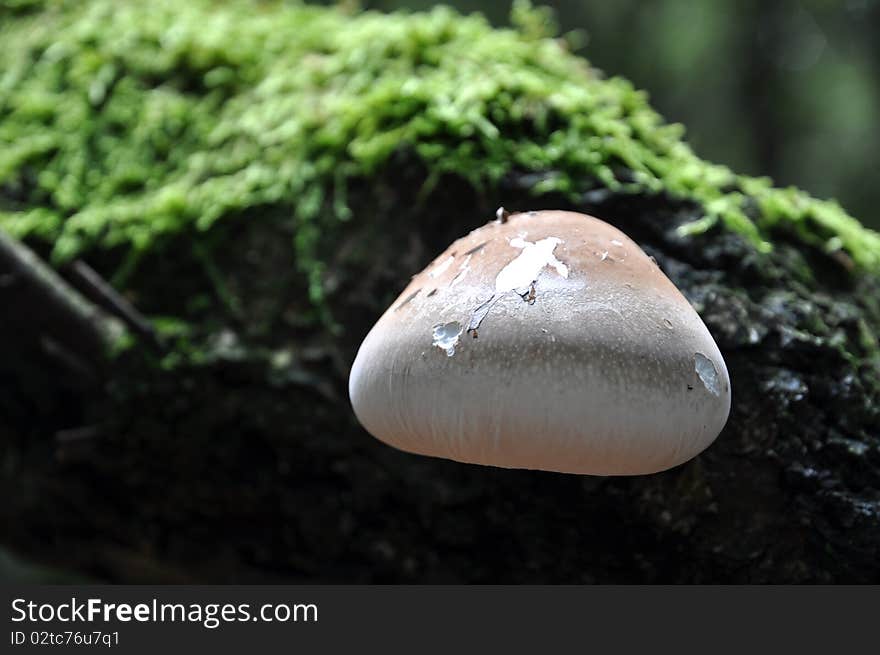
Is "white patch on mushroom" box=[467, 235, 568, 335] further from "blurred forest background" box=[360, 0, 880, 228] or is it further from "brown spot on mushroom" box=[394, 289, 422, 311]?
"blurred forest background" box=[360, 0, 880, 228]

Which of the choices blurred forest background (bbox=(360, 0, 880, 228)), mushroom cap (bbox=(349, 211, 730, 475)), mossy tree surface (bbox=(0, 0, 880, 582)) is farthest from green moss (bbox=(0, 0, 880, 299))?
blurred forest background (bbox=(360, 0, 880, 228))

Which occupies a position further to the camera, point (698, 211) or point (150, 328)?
point (150, 328)

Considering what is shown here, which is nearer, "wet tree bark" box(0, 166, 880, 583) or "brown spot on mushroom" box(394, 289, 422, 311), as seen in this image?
"brown spot on mushroom" box(394, 289, 422, 311)

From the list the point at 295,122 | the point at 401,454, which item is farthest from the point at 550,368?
the point at 295,122

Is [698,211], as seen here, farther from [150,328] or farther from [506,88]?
[150,328]

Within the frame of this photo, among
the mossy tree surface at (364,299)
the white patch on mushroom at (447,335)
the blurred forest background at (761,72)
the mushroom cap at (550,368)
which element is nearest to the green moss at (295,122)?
the mossy tree surface at (364,299)
